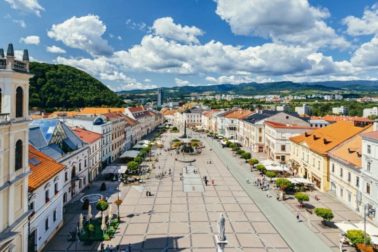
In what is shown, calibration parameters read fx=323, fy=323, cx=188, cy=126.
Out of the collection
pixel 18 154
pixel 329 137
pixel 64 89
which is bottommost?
pixel 329 137

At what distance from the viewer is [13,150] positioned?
19.6 m

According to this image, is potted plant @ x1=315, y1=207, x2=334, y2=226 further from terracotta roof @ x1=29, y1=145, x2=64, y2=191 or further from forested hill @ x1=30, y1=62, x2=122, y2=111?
forested hill @ x1=30, y1=62, x2=122, y2=111

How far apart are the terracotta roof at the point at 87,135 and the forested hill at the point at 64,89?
2516 inches

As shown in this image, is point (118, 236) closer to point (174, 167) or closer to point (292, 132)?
point (174, 167)

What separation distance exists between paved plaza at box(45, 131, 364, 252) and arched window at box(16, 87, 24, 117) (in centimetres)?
1266

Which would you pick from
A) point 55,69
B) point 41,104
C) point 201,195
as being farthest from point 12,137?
point 55,69

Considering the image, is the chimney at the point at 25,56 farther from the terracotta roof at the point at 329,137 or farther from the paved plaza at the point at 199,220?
the terracotta roof at the point at 329,137

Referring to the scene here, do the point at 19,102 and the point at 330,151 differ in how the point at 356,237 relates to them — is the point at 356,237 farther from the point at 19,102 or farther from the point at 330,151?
the point at 19,102

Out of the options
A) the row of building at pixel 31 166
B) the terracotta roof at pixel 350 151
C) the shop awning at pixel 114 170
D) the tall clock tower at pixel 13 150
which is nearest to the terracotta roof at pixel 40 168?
the row of building at pixel 31 166

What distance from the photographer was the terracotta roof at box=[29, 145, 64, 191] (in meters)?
26.1

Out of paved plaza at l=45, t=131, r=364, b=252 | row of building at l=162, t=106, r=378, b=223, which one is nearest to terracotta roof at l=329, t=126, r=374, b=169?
row of building at l=162, t=106, r=378, b=223

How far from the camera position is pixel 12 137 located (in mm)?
19297

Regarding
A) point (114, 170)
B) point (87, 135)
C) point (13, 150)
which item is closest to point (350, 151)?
point (114, 170)

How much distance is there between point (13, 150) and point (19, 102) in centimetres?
302
